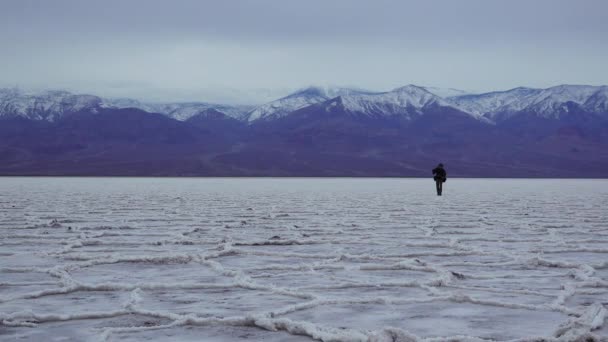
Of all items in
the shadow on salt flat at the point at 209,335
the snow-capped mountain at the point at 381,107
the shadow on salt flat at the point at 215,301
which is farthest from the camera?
the snow-capped mountain at the point at 381,107

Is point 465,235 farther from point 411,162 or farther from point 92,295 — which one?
point 411,162

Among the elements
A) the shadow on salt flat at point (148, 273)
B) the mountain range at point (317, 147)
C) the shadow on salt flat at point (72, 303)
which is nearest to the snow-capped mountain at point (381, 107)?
the mountain range at point (317, 147)

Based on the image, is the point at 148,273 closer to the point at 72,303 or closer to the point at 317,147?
the point at 72,303

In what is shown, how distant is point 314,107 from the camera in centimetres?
18362

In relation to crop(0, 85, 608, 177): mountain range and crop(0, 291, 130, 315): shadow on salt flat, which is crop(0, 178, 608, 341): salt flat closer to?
crop(0, 291, 130, 315): shadow on salt flat

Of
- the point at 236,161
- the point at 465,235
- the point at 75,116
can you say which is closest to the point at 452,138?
the point at 236,161

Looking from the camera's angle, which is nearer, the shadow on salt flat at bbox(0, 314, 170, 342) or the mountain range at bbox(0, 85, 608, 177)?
the shadow on salt flat at bbox(0, 314, 170, 342)

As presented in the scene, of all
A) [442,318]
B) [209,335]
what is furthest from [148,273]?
[442,318]

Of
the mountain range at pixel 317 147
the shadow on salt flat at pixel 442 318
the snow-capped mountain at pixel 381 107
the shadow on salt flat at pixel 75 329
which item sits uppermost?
the snow-capped mountain at pixel 381 107

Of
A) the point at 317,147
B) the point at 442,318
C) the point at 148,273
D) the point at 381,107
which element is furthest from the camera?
the point at 381,107

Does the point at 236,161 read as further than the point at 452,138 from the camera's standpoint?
No

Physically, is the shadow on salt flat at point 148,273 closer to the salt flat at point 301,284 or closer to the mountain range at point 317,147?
the salt flat at point 301,284

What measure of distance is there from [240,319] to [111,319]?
63 centimetres

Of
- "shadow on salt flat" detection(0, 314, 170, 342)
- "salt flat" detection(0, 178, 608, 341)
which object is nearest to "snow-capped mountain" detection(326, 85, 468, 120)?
"salt flat" detection(0, 178, 608, 341)
